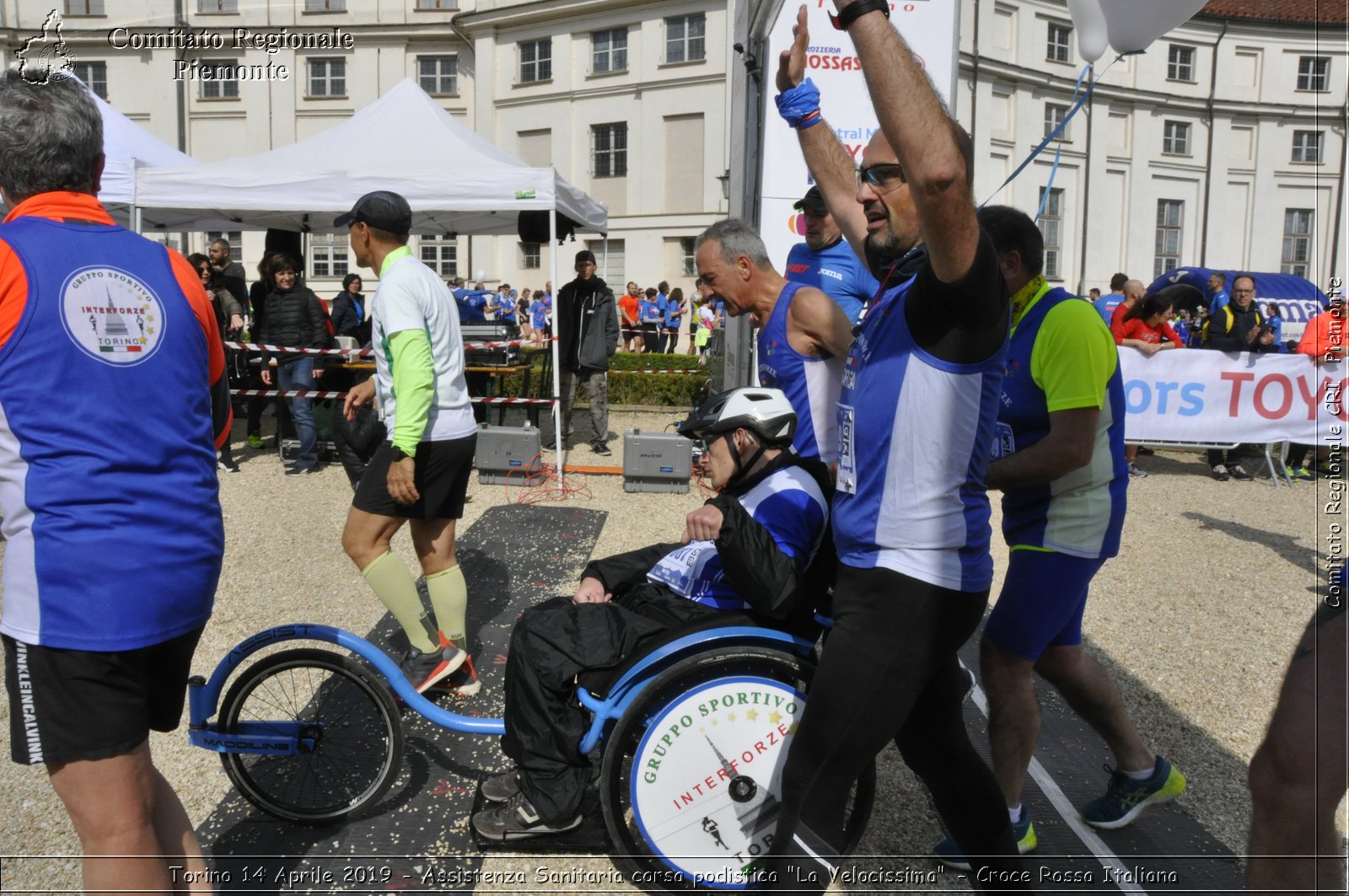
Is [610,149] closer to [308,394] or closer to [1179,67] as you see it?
[1179,67]

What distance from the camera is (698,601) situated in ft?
9.01

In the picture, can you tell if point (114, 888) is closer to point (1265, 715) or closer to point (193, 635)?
point (193, 635)

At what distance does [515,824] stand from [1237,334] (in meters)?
10.7

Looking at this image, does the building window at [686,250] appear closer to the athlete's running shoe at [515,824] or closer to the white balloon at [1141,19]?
the white balloon at [1141,19]

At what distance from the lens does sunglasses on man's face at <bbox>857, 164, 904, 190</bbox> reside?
1.86m

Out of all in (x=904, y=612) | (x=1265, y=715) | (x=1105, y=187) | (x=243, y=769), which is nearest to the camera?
(x=904, y=612)

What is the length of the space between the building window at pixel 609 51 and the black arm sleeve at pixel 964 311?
33198mm

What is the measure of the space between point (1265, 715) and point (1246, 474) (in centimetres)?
751

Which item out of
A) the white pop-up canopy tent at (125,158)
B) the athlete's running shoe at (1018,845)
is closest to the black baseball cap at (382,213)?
the athlete's running shoe at (1018,845)

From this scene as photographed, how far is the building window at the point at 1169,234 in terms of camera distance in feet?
111

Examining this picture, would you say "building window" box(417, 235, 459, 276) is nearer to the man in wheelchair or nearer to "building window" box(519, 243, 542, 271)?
"building window" box(519, 243, 542, 271)

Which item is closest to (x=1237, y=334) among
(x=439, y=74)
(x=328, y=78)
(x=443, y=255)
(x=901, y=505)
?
(x=901, y=505)

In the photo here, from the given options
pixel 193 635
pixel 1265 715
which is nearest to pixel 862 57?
pixel 193 635

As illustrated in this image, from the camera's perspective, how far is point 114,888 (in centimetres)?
174
